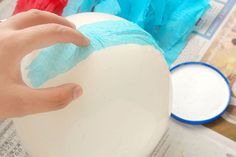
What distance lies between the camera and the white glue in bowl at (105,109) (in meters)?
0.35

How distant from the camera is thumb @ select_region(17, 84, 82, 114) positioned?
1.01ft

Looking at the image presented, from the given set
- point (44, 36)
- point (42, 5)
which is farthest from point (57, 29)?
Result: point (42, 5)

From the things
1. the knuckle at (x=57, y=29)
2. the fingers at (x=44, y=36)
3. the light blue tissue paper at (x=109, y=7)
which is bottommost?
the light blue tissue paper at (x=109, y=7)

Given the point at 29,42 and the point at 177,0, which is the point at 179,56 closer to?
the point at 177,0

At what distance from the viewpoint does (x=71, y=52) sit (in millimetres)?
357

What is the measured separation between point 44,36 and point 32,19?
41mm

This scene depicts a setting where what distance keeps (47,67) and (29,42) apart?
0.19 feet

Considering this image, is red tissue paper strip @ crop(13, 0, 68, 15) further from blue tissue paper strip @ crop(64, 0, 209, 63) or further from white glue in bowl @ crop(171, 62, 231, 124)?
white glue in bowl @ crop(171, 62, 231, 124)

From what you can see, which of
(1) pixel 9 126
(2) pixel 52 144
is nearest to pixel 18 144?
(1) pixel 9 126

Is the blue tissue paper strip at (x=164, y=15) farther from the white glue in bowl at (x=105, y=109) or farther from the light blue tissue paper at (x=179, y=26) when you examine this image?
the white glue in bowl at (x=105, y=109)

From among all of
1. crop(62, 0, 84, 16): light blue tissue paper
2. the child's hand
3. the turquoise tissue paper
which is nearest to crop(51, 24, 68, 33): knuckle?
the child's hand

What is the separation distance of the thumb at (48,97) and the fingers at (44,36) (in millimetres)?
41

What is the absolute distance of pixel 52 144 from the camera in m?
0.37

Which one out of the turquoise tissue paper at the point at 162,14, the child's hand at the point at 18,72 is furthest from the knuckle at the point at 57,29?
the turquoise tissue paper at the point at 162,14
